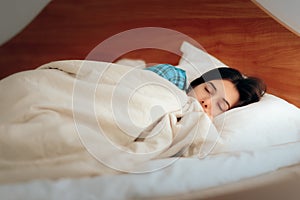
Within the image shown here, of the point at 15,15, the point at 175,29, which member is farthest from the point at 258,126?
the point at 15,15

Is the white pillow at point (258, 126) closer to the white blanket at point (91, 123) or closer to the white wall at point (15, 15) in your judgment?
the white blanket at point (91, 123)

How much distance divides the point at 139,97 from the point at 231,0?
0.51m

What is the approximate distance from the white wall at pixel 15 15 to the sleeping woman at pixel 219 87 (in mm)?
595

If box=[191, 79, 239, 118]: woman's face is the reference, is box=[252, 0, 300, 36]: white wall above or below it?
above

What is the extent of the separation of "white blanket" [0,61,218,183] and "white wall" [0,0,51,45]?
0.53 m

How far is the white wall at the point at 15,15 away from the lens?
1410 millimetres

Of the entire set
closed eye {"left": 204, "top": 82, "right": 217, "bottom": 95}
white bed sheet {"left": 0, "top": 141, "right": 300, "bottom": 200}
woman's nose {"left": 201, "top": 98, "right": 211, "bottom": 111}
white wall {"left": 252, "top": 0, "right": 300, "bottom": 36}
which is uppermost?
white wall {"left": 252, "top": 0, "right": 300, "bottom": 36}

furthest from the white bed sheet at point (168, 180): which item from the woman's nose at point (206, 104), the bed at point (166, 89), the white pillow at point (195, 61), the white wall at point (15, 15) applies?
the white wall at point (15, 15)

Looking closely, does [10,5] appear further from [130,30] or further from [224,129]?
[224,129]

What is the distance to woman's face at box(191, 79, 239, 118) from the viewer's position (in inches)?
41.1

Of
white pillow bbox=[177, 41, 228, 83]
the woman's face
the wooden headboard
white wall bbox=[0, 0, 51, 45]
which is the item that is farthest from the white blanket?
white wall bbox=[0, 0, 51, 45]

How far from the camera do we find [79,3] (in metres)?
1.32

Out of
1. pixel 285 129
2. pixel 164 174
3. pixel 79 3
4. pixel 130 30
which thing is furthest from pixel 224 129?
pixel 79 3

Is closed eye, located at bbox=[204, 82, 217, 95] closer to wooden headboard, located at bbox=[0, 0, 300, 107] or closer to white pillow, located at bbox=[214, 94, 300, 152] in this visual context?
white pillow, located at bbox=[214, 94, 300, 152]
